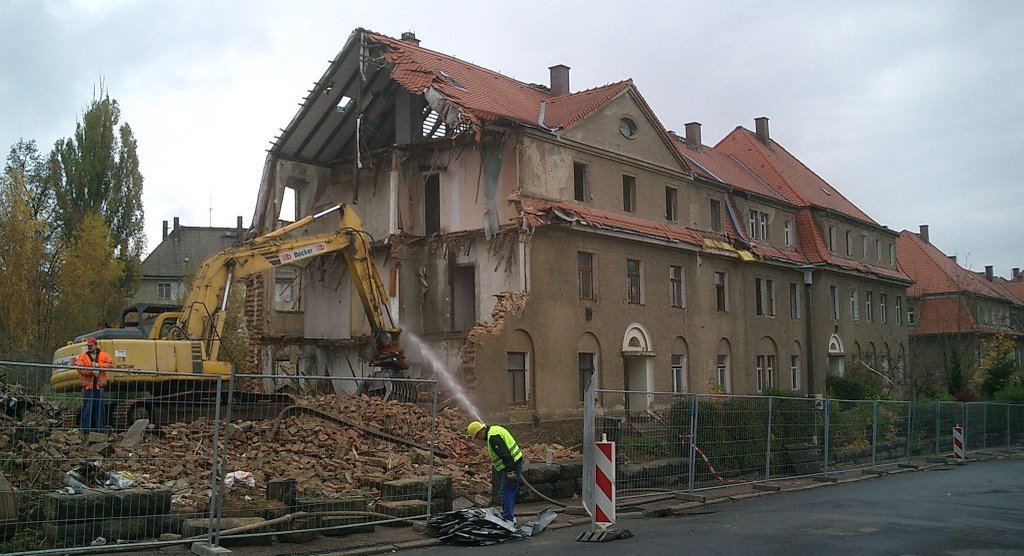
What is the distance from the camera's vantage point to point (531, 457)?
781 inches

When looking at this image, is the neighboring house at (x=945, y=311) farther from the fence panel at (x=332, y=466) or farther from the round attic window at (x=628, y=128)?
the fence panel at (x=332, y=466)

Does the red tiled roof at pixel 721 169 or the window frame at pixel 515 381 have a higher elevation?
the red tiled roof at pixel 721 169

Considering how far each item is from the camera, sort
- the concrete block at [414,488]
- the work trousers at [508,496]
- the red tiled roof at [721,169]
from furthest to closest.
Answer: the red tiled roof at [721,169]
the concrete block at [414,488]
the work trousers at [508,496]

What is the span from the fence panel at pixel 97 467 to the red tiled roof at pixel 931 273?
5259 centimetres

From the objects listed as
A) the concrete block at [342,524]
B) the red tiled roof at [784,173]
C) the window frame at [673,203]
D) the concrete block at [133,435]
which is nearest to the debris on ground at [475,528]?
the concrete block at [342,524]

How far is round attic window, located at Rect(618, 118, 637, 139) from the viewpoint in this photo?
2898 cm

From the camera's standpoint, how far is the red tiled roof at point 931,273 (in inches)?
2298

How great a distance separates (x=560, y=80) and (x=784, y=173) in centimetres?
1542

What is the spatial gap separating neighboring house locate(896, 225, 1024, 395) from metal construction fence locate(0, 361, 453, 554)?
140ft

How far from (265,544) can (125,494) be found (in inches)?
76.3

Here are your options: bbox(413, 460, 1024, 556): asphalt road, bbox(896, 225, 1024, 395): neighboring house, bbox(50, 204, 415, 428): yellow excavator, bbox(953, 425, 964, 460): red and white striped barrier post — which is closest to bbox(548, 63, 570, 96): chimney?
bbox(50, 204, 415, 428): yellow excavator

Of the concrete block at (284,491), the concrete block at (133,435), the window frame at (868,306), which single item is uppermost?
the window frame at (868,306)

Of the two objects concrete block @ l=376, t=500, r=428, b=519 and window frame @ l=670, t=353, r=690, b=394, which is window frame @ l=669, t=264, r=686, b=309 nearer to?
window frame @ l=670, t=353, r=690, b=394

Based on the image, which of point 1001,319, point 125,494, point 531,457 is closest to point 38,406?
point 125,494
